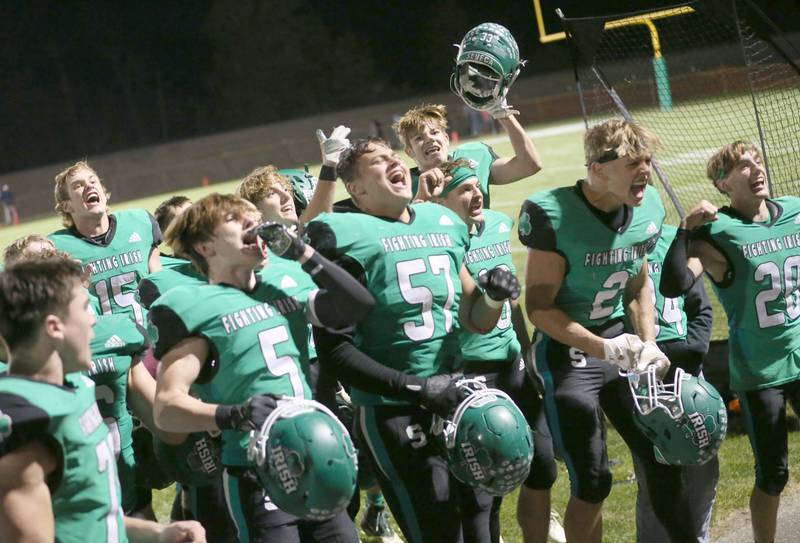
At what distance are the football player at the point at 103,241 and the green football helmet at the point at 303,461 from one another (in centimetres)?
238

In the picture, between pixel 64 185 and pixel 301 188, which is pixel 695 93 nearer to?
pixel 301 188

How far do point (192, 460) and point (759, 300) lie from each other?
2.43 metres

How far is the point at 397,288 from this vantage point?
3752mm

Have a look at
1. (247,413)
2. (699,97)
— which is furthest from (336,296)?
(699,97)

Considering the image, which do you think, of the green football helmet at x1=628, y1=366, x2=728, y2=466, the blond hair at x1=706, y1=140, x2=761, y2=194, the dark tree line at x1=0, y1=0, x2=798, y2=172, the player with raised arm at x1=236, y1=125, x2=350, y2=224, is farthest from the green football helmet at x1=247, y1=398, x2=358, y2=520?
the dark tree line at x1=0, y1=0, x2=798, y2=172

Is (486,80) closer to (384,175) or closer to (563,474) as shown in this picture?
(384,175)

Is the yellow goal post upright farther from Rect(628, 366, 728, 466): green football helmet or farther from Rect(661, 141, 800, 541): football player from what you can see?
Rect(628, 366, 728, 466): green football helmet

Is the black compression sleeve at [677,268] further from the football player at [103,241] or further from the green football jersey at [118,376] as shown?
the football player at [103,241]

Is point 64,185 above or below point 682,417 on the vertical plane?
above

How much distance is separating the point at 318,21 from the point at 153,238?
131ft

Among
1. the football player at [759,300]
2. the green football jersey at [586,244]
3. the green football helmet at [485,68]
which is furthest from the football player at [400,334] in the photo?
the football player at [759,300]

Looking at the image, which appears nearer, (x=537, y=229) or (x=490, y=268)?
(x=537, y=229)

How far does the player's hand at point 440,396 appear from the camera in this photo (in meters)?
3.59

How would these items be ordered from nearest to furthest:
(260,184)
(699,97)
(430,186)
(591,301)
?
(591,301), (430,186), (260,184), (699,97)
